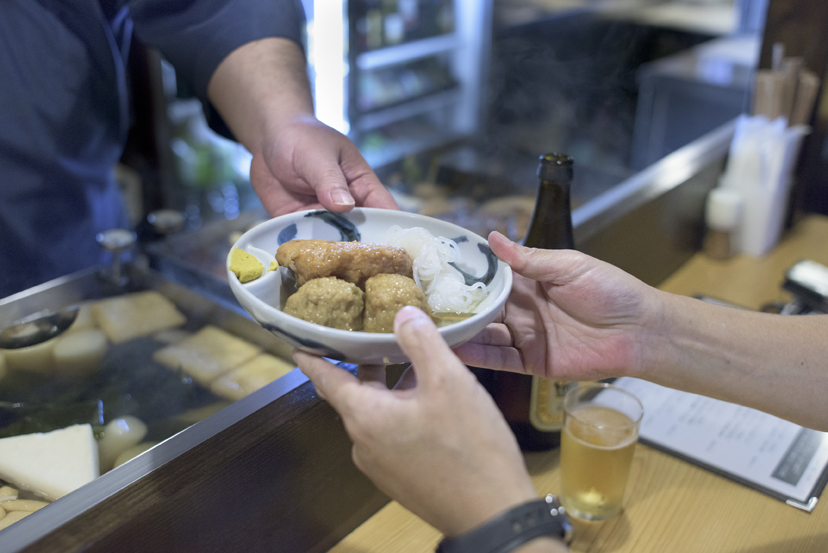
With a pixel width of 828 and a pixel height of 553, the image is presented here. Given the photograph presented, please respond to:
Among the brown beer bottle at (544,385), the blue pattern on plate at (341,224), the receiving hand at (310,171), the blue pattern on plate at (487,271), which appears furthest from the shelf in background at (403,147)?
the blue pattern on plate at (487,271)

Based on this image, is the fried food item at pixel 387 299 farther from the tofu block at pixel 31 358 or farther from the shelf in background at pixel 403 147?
the shelf in background at pixel 403 147

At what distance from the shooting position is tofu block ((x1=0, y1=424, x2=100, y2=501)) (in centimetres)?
85

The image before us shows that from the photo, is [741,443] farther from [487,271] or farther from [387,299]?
[387,299]

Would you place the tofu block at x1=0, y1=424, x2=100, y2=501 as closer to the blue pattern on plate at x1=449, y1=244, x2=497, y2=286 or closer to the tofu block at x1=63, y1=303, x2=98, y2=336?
the tofu block at x1=63, y1=303, x2=98, y2=336

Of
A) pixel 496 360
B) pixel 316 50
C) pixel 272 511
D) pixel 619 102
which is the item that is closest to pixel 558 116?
pixel 619 102

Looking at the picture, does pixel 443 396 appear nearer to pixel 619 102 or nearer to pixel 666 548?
pixel 666 548

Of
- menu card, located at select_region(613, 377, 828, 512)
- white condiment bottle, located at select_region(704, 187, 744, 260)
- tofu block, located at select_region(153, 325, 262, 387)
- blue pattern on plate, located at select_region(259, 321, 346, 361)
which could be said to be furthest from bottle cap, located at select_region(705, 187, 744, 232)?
blue pattern on plate, located at select_region(259, 321, 346, 361)

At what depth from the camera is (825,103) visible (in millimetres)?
2121

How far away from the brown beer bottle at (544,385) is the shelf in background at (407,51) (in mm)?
2450

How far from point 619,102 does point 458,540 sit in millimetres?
4893

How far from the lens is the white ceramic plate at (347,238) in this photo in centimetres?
72

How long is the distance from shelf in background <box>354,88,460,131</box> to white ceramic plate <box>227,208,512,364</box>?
2.69 metres

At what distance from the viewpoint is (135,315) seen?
127cm

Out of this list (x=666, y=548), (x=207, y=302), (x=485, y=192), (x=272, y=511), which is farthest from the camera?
(x=485, y=192)
